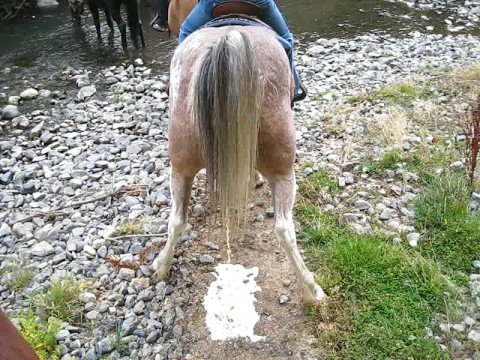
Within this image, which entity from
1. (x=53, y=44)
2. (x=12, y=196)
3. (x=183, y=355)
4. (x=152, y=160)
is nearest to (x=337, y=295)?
(x=183, y=355)

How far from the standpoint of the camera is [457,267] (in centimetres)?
321

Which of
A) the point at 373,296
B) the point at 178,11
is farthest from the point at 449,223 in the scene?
the point at 178,11

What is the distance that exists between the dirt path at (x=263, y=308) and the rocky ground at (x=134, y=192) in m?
0.01

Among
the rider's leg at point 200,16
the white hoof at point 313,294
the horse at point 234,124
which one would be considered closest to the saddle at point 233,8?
the rider's leg at point 200,16

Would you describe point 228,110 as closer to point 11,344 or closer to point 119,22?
point 11,344

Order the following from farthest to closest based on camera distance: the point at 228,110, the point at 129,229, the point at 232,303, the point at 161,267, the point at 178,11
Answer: the point at 178,11, the point at 129,229, the point at 161,267, the point at 232,303, the point at 228,110

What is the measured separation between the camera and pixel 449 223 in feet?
11.4

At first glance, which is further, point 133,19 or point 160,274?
point 133,19

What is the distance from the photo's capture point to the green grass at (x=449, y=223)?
10.8 feet

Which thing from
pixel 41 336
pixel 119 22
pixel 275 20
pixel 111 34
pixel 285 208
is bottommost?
pixel 111 34

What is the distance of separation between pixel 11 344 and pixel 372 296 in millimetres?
2437

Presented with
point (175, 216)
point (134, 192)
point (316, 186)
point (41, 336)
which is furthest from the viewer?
point (134, 192)

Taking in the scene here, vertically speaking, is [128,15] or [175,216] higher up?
[175,216]

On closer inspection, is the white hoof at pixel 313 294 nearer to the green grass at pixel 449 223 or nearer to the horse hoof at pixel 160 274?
the green grass at pixel 449 223
